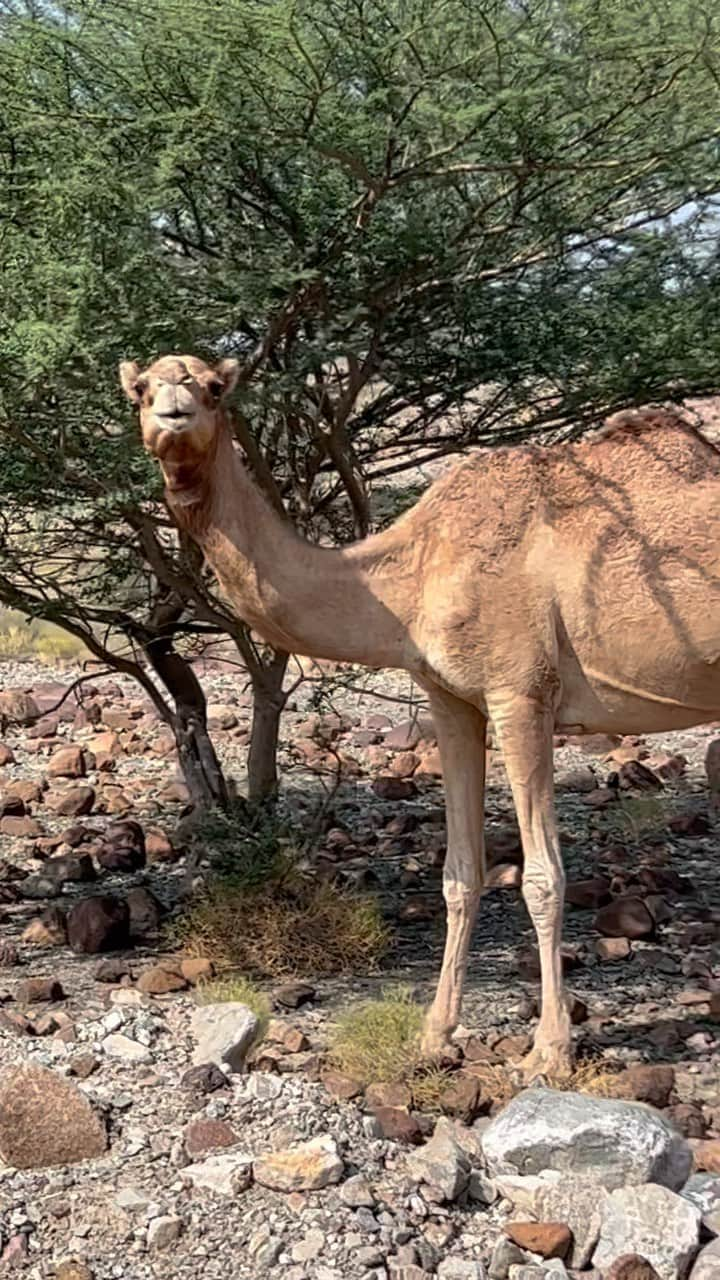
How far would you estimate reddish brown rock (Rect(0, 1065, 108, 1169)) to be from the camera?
19.7 ft

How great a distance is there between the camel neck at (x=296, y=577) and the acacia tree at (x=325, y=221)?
112 cm

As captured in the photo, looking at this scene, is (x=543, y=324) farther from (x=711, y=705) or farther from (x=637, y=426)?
(x=711, y=705)

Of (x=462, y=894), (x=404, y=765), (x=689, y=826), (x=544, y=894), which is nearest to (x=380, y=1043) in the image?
(x=462, y=894)

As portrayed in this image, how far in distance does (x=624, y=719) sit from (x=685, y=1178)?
206 centimetres

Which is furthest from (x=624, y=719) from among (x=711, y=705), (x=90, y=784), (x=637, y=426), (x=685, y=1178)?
(x=90, y=784)

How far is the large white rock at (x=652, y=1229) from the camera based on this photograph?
536 cm

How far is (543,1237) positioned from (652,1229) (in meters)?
0.37

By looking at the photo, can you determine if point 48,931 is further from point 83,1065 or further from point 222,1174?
point 222,1174

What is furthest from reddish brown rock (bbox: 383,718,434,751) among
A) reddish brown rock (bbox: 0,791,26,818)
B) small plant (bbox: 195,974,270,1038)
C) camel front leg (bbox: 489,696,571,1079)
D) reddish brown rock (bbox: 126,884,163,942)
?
camel front leg (bbox: 489,696,571,1079)

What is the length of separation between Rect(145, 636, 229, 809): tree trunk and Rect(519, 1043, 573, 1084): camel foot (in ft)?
11.2

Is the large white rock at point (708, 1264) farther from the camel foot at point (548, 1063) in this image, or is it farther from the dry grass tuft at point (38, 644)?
the dry grass tuft at point (38, 644)

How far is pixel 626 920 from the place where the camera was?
29.9 ft

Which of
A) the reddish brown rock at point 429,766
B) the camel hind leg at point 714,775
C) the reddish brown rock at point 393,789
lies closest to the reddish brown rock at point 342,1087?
the camel hind leg at point 714,775

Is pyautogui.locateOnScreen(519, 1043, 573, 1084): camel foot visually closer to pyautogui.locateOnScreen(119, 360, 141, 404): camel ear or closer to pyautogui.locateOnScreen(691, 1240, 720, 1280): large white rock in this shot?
pyautogui.locateOnScreen(691, 1240, 720, 1280): large white rock
